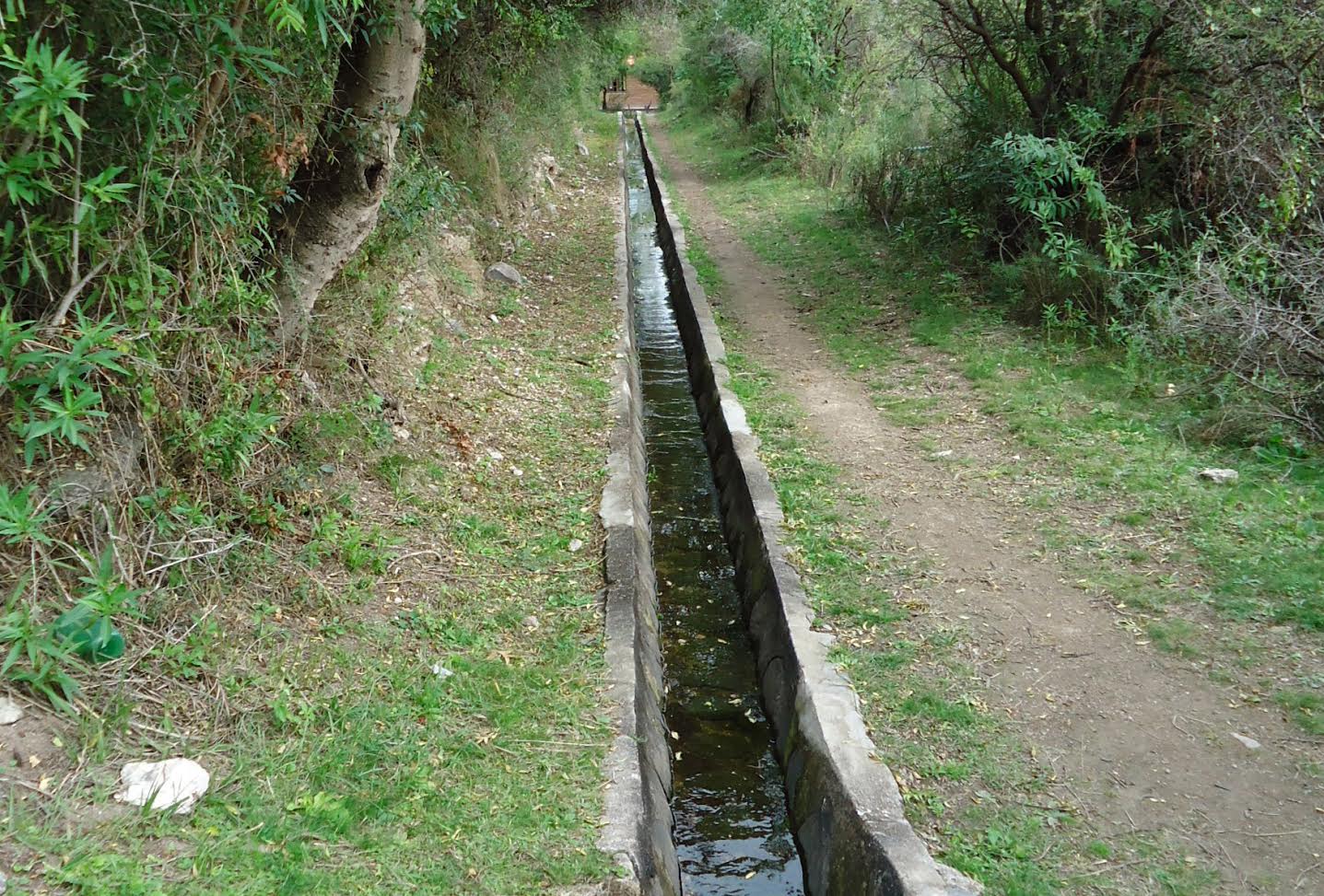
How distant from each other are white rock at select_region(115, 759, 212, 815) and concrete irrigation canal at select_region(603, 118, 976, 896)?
1416mm

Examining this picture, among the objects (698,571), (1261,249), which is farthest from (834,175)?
(698,571)

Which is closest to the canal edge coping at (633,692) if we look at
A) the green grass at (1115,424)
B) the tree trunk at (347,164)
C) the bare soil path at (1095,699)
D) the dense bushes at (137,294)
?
the bare soil path at (1095,699)

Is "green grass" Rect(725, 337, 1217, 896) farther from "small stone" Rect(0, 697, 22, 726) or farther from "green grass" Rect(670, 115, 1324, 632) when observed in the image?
"small stone" Rect(0, 697, 22, 726)

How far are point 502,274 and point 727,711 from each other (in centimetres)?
676

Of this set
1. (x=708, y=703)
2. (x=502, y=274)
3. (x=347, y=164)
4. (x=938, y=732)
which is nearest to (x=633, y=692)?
(x=708, y=703)

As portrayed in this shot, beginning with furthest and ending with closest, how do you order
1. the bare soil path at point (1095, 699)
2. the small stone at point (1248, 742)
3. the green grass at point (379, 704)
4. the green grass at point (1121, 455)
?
1. the green grass at point (1121, 455)
2. the small stone at point (1248, 742)
3. the bare soil path at point (1095, 699)
4. the green grass at point (379, 704)

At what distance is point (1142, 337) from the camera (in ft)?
26.5

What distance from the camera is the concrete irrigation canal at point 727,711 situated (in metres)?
3.92

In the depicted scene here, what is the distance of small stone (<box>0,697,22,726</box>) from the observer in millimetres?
3117

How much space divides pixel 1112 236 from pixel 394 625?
7.02 metres

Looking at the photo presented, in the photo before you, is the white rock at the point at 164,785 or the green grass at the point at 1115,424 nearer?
the white rock at the point at 164,785

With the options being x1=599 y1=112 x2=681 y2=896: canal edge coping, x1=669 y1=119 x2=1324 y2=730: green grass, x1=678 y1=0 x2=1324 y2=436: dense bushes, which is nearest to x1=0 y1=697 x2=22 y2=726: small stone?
x1=599 y1=112 x2=681 y2=896: canal edge coping

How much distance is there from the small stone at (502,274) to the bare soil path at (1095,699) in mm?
4879

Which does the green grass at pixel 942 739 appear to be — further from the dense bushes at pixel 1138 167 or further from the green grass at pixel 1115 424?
the dense bushes at pixel 1138 167
